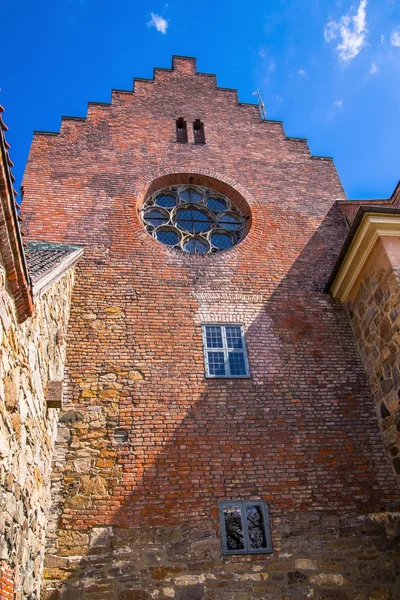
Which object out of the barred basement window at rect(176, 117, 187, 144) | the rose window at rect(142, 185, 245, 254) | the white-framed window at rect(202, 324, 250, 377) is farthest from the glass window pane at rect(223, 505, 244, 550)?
the barred basement window at rect(176, 117, 187, 144)

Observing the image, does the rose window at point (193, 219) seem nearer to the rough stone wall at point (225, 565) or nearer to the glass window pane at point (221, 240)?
the glass window pane at point (221, 240)

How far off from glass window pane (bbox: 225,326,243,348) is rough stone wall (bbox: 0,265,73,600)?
3158mm

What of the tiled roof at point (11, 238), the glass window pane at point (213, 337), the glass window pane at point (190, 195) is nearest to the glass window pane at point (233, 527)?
the glass window pane at point (213, 337)

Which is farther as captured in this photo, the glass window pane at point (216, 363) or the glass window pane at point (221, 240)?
the glass window pane at point (221, 240)

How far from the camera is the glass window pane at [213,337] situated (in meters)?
8.71

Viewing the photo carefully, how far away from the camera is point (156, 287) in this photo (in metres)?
9.31

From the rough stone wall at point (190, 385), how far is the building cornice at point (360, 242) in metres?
0.44

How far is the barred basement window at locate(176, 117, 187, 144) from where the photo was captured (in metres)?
12.7

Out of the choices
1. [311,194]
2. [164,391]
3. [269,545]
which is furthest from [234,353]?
[311,194]

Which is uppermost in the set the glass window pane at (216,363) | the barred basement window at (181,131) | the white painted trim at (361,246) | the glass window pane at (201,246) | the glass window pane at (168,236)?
the barred basement window at (181,131)

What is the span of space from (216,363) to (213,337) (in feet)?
1.90

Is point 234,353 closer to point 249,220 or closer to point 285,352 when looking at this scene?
point 285,352

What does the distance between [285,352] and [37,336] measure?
4.68 metres

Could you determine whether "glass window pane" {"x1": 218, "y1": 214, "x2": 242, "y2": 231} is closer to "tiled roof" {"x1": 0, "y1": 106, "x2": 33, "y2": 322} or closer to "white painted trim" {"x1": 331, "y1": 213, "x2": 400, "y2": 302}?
"white painted trim" {"x1": 331, "y1": 213, "x2": 400, "y2": 302}
